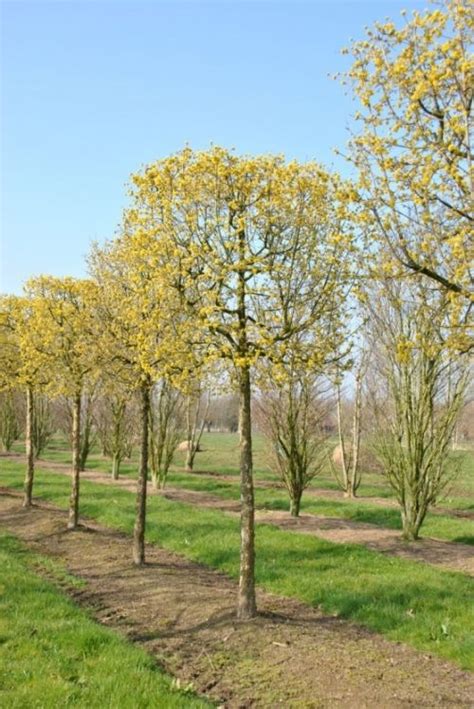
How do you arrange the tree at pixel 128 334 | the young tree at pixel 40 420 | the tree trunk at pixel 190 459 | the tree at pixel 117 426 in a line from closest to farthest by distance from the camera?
the tree at pixel 128 334 < the tree at pixel 117 426 < the tree trunk at pixel 190 459 < the young tree at pixel 40 420

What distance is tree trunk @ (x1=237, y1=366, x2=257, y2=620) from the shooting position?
8039 mm

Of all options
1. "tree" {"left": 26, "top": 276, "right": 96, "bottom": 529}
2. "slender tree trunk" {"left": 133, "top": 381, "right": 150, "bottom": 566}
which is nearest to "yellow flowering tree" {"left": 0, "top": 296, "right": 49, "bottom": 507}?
"tree" {"left": 26, "top": 276, "right": 96, "bottom": 529}

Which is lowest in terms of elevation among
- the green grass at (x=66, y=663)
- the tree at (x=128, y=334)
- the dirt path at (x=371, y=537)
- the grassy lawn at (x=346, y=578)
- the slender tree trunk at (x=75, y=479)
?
the dirt path at (x=371, y=537)

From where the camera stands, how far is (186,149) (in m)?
8.11

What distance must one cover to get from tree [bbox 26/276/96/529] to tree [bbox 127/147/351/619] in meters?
6.08

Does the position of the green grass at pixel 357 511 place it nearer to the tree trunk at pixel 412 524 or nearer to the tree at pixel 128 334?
the tree trunk at pixel 412 524

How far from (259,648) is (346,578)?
10.5 ft

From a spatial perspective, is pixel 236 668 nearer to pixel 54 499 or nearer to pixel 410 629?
pixel 410 629

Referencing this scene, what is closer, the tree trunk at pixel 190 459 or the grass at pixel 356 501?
the grass at pixel 356 501

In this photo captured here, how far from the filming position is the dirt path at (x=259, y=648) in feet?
19.7

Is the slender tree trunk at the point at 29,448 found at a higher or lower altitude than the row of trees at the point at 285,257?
lower

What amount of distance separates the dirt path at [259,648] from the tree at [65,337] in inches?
174

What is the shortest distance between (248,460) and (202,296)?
2256mm

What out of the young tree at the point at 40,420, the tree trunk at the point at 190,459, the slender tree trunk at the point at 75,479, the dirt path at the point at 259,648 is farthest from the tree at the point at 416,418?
the young tree at the point at 40,420
